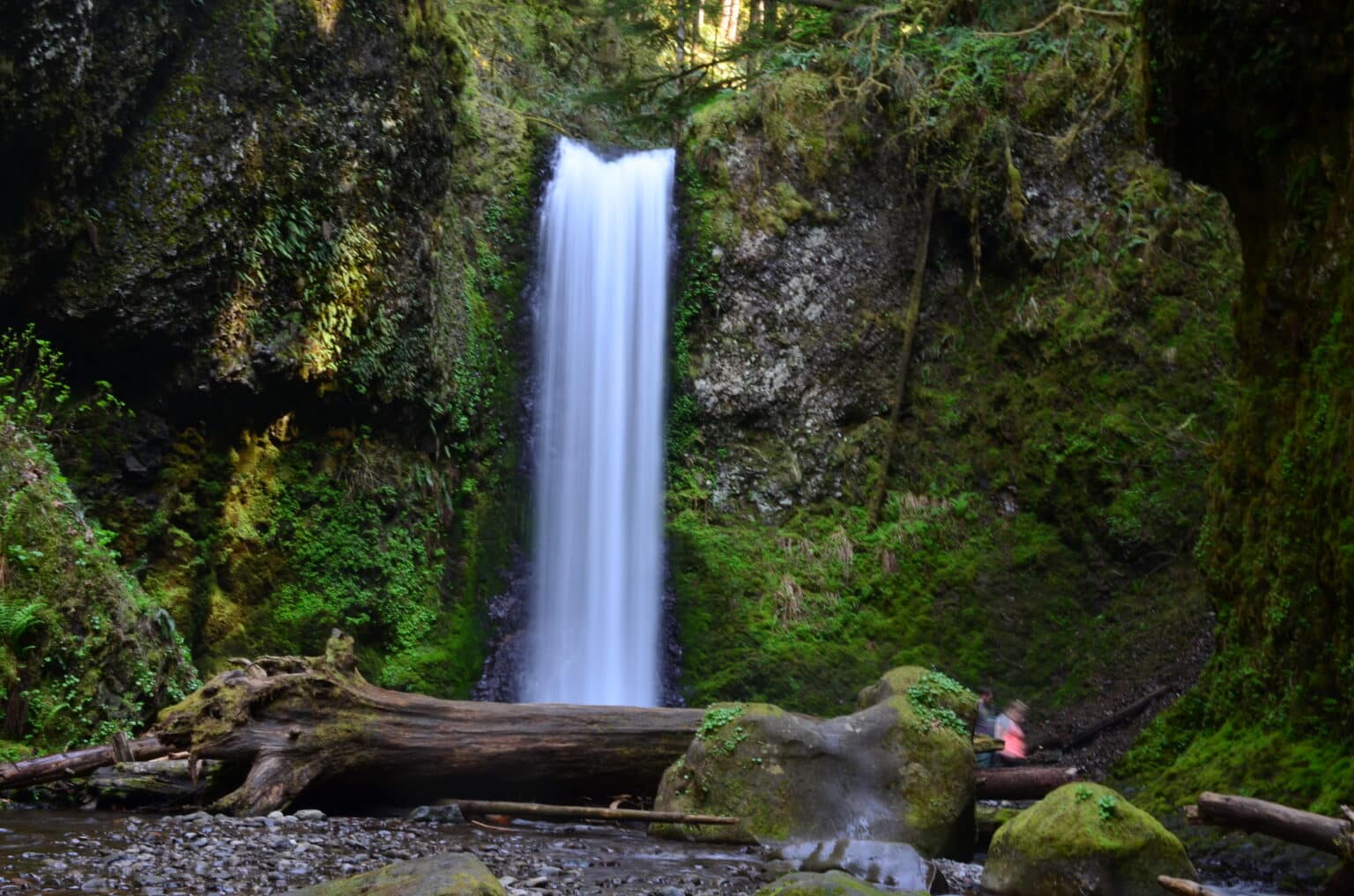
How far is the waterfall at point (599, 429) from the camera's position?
14.0 m

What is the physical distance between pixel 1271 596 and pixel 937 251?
1057 cm

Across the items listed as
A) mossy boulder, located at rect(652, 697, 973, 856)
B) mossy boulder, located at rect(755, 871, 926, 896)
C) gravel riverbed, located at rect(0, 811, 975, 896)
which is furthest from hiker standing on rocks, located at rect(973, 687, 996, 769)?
mossy boulder, located at rect(755, 871, 926, 896)

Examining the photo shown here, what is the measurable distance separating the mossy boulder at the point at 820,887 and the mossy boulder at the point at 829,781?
7.65 feet

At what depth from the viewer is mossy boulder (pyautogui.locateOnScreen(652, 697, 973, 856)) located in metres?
6.93

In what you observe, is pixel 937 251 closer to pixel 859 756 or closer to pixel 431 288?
pixel 431 288

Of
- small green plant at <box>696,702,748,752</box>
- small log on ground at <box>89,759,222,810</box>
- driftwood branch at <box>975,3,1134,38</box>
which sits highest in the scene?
driftwood branch at <box>975,3,1134,38</box>

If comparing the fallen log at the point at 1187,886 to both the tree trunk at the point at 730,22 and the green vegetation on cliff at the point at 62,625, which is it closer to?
the green vegetation on cliff at the point at 62,625

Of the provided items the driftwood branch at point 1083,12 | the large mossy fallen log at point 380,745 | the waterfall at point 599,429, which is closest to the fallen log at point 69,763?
the large mossy fallen log at point 380,745

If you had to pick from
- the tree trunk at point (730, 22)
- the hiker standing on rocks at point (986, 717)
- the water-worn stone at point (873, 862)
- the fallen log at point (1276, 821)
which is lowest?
the hiker standing on rocks at point (986, 717)

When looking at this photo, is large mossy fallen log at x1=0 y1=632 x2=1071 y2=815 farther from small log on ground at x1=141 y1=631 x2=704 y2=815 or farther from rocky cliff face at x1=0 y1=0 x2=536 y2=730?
rocky cliff face at x1=0 y1=0 x2=536 y2=730

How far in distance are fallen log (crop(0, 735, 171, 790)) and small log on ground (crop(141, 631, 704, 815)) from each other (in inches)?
8.9

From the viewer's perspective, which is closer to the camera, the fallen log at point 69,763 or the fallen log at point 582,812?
the fallen log at point 69,763

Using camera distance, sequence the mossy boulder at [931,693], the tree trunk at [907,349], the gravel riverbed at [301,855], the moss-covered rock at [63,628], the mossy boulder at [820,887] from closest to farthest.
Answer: the mossy boulder at [820,887] < the gravel riverbed at [301,855] < the moss-covered rock at [63,628] < the mossy boulder at [931,693] < the tree trunk at [907,349]

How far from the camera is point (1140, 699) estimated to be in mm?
11305
